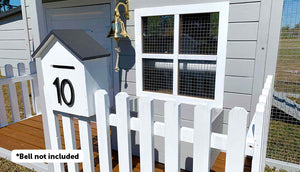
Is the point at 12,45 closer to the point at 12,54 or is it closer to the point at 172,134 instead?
the point at 12,54

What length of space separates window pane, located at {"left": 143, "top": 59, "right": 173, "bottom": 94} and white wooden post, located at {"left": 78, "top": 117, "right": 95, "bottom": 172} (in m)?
1.30

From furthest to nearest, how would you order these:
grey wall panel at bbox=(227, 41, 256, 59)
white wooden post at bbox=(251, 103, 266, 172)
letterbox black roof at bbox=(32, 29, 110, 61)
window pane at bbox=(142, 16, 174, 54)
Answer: window pane at bbox=(142, 16, 174, 54)
grey wall panel at bbox=(227, 41, 256, 59)
letterbox black roof at bbox=(32, 29, 110, 61)
white wooden post at bbox=(251, 103, 266, 172)

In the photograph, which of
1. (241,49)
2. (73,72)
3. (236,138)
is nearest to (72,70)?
(73,72)

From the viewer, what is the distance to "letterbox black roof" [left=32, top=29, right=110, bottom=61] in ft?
3.37

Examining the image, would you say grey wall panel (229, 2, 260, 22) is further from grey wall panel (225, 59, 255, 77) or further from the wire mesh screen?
grey wall panel (225, 59, 255, 77)

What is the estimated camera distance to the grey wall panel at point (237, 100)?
195cm

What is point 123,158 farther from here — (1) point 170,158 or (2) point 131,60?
(2) point 131,60

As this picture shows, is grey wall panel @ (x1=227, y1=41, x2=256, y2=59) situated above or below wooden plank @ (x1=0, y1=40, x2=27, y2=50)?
below

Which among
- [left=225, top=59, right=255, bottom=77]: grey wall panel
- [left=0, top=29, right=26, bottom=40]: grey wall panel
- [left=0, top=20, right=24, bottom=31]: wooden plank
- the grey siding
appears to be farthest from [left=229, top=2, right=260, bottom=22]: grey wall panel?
[left=0, top=20, right=24, bottom=31]: wooden plank

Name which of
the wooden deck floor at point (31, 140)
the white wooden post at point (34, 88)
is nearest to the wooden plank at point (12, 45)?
the white wooden post at point (34, 88)

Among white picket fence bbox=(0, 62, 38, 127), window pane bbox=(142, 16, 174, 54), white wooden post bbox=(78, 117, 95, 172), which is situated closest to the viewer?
white wooden post bbox=(78, 117, 95, 172)

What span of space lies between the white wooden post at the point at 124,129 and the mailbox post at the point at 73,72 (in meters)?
0.17

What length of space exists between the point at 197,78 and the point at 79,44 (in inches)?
55.4

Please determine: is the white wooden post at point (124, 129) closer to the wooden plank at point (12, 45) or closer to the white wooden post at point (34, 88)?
the white wooden post at point (34, 88)
